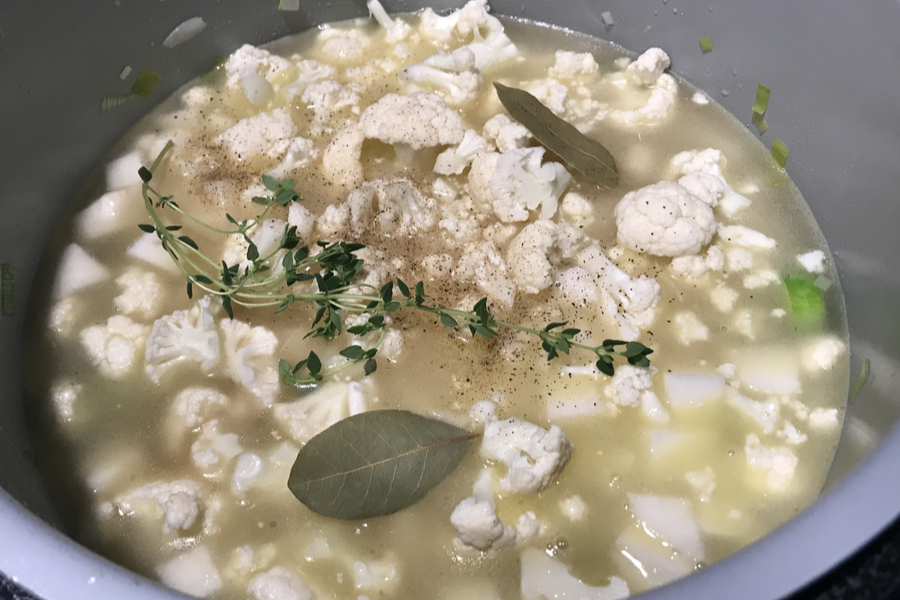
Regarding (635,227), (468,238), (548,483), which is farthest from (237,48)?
(548,483)

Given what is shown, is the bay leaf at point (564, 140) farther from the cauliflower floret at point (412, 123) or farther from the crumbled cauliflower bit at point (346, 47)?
the crumbled cauliflower bit at point (346, 47)

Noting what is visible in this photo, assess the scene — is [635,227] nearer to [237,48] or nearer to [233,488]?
[233,488]

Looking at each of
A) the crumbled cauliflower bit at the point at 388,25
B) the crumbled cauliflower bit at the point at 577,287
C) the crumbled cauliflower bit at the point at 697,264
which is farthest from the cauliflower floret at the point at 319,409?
the crumbled cauliflower bit at the point at 388,25

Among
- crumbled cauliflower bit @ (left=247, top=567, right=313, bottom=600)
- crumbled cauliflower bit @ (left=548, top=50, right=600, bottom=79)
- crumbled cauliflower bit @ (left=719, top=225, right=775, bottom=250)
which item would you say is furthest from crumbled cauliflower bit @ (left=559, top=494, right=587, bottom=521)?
Answer: crumbled cauliflower bit @ (left=548, top=50, right=600, bottom=79)

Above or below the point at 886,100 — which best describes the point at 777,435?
below

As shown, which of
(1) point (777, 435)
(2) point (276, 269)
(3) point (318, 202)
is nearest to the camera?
(1) point (777, 435)

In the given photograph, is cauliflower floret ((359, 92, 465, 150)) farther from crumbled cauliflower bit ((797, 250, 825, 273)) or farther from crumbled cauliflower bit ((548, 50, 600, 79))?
crumbled cauliflower bit ((797, 250, 825, 273))

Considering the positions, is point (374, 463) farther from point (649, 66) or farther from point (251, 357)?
point (649, 66)
